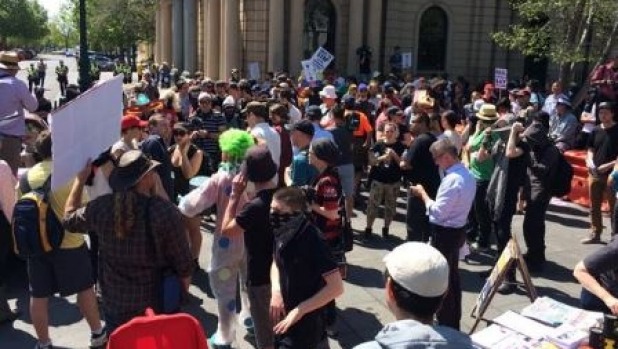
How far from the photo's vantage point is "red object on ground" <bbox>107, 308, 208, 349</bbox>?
247 centimetres

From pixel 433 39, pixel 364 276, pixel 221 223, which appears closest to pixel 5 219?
pixel 221 223

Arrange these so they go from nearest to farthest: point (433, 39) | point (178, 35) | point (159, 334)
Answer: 1. point (159, 334)
2. point (433, 39)
3. point (178, 35)

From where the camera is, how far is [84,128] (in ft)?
12.8

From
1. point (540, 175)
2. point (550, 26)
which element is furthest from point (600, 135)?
point (550, 26)

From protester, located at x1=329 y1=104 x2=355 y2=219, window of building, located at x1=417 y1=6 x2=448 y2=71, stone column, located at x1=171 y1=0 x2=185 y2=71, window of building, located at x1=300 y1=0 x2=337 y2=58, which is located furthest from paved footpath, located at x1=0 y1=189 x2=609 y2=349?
stone column, located at x1=171 y1=0 x2=185 y2=71

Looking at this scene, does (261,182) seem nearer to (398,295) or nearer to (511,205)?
(398,295)

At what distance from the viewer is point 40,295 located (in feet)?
15.8

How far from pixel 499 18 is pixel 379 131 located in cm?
2087

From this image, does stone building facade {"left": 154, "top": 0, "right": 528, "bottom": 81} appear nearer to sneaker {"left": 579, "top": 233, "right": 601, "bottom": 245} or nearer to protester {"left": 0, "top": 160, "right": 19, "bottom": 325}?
sneaker {"left": 579, "top": 233, "right": 601, "bottom": 245}

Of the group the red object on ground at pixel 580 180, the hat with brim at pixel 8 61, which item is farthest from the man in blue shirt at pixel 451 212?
the red object on ground at pixel 580 180

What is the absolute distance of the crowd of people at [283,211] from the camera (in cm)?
358

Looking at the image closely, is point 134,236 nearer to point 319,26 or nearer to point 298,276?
point 298,276

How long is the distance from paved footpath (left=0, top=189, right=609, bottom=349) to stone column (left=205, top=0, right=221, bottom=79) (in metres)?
19.1

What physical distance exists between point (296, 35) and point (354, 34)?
2.64 meters
